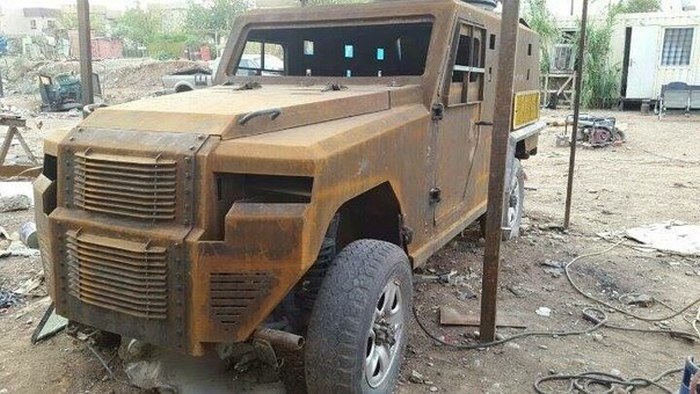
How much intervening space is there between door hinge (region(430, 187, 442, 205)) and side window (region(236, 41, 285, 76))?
1514 mm

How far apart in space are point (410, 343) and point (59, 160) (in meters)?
2.23

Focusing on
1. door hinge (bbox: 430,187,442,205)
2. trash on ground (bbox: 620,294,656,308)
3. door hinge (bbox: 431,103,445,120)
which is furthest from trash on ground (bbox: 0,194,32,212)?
trash on ground (bbox: 620,294,656,308)

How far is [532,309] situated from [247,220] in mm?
2798

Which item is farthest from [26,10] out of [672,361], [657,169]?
[672,361]

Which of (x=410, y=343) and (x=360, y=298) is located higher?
(x=360, y=298)

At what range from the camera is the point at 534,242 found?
616 centimetres

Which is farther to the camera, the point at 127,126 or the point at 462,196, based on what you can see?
the point at 462,196

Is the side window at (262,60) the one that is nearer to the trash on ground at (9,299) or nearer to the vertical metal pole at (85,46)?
the vertical metal pole at (85,46)

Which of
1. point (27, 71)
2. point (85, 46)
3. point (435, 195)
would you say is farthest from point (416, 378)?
point (27, 71)

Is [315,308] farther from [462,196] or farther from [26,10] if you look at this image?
[26,10]

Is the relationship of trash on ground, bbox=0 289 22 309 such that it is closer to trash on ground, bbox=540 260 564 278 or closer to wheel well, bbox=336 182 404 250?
wheel well, bbox=336 182 404 250

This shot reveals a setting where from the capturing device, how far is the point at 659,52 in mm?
20172

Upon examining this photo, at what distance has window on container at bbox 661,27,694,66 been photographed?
19.9 m

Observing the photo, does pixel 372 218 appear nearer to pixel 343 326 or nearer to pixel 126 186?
pixel 343 326
